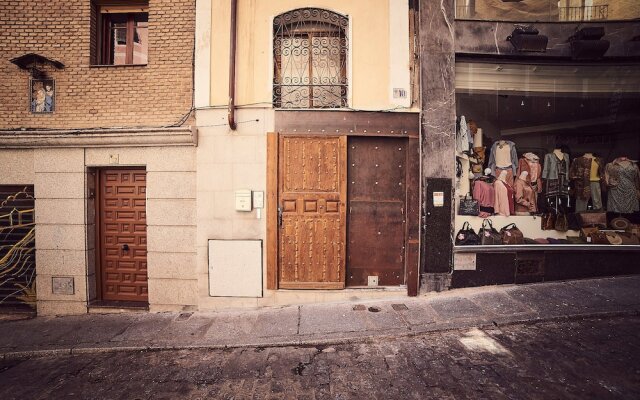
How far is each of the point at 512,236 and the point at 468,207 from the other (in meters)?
1.07

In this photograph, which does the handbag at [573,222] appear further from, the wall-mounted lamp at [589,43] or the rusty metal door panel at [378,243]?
the rusty metal door panel at [378,243]

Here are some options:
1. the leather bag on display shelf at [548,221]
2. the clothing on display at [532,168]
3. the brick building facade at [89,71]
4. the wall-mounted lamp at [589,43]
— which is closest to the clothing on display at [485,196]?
the clothing on display at [532,168]

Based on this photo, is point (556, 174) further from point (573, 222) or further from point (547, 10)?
point (547, 10)

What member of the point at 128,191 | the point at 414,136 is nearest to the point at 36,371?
the point at 128,191

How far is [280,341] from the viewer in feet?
16.1

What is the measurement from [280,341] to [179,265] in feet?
9.12

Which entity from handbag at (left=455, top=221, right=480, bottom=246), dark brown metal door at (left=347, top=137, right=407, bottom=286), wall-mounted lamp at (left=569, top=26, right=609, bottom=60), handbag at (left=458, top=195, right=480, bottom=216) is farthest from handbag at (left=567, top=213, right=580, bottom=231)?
dark brown metal door at (left=347, top=137, right=407, bottom=286)

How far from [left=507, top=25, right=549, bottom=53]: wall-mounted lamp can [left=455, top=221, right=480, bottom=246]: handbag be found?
3.83 meters

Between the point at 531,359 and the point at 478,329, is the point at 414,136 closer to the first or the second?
the point at 478,329

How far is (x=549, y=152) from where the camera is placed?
7262 millimetres

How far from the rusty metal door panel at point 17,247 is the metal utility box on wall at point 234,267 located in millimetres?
3919

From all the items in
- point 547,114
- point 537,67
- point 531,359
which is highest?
point 537,67

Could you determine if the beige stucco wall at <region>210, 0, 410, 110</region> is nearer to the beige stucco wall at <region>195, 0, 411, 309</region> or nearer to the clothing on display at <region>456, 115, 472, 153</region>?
the beige stucco wall at <region>195, 0, 411, 309</region>

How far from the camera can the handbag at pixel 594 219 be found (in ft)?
23.1
